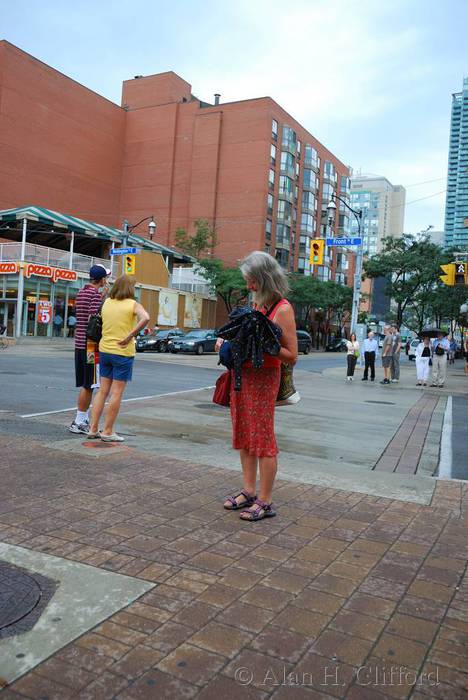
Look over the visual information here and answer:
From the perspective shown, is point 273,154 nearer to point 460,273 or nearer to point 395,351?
point 460,273

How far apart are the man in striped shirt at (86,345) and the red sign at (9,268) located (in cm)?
2820

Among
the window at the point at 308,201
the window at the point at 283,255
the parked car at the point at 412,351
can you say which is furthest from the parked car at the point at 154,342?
the window at the point at 308,201

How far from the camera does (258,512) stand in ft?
12.8

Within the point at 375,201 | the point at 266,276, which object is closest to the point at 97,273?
the point at 266,276

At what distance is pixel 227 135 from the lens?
6056 cm

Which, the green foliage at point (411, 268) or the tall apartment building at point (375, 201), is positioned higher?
the tall apartment building at point (375, 201)

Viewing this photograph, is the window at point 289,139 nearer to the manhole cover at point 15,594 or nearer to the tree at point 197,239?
the tree at point 197,239

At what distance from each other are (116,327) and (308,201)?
66971mm

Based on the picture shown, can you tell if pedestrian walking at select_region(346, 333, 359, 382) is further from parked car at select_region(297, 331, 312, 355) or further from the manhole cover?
parked car at select_region(297, 331, 312, 355)

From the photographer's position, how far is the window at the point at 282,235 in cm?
6269

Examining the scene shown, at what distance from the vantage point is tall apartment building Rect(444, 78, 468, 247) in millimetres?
32719

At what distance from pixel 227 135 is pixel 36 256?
33.8 meters

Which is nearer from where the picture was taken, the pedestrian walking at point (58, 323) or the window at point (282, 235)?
the pedestrian walking at point (58, 323)

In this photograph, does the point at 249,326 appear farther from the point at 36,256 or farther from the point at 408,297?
the point at 408,297
